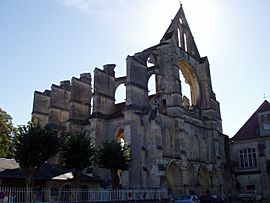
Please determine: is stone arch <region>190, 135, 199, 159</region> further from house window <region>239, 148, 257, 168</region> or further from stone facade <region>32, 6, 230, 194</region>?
house window <region>239, 148, 257, 168</region>

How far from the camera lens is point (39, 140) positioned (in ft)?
69.7

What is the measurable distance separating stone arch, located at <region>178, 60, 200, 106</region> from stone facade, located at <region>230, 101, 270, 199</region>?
24.2 ft

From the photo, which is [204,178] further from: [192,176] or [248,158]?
[248,158]

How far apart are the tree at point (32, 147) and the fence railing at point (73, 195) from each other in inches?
52.8

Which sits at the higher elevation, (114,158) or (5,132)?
(5,132)

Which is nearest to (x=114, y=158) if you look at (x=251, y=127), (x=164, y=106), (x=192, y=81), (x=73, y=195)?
(x=73, y=195)

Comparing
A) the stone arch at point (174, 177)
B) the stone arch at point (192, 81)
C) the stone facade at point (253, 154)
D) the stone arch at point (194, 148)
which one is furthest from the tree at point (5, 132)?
the stone facade at point (253, 154)

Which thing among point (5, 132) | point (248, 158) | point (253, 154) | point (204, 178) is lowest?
point (204, 178)

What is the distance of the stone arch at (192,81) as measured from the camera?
39994 mm

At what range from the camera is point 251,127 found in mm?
41969

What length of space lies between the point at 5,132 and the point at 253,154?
28245 millimetres

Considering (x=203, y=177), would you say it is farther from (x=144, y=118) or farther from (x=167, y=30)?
(x=167, y=30)

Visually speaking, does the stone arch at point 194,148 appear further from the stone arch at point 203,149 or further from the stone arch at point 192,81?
the stone arch at point 192,81

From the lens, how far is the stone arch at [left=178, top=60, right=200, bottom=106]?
1575 inches
